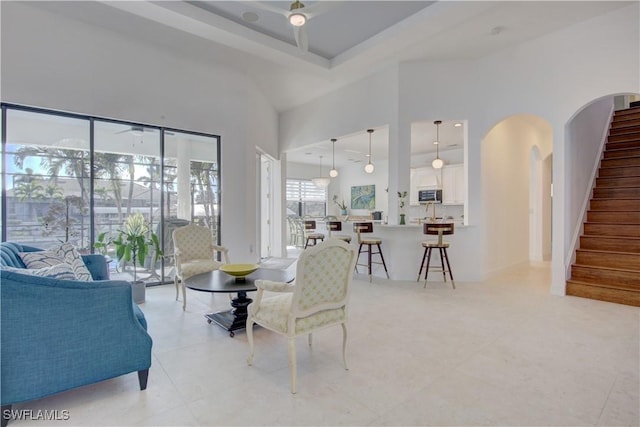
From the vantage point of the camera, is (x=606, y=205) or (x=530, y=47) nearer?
(x=530, y=47)

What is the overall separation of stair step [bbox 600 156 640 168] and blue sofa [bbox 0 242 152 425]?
7.50m

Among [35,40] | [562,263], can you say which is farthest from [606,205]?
[35,40]

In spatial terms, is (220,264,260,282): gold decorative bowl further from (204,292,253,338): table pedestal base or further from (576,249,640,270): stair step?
(576,249,640,270): stair step

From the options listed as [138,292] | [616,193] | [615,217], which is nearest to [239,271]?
[138,292]

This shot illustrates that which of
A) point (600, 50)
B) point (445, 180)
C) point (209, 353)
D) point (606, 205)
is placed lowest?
point (209, 353)

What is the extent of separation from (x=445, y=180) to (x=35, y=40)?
9183 millimetres

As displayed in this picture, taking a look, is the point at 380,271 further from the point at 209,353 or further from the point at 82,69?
the point at 82,69

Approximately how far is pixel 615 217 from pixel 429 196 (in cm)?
497

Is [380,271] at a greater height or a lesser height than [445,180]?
lesser

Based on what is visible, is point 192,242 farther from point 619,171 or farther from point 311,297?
point 619,171

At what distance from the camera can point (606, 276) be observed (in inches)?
172

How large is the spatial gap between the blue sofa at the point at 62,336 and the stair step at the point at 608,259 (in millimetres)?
5652

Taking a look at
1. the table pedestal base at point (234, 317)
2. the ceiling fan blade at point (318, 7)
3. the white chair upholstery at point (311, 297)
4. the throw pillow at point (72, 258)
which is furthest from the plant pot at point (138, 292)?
the ceiling fan blade at point (318, 7)

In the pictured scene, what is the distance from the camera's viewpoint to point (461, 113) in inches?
215
